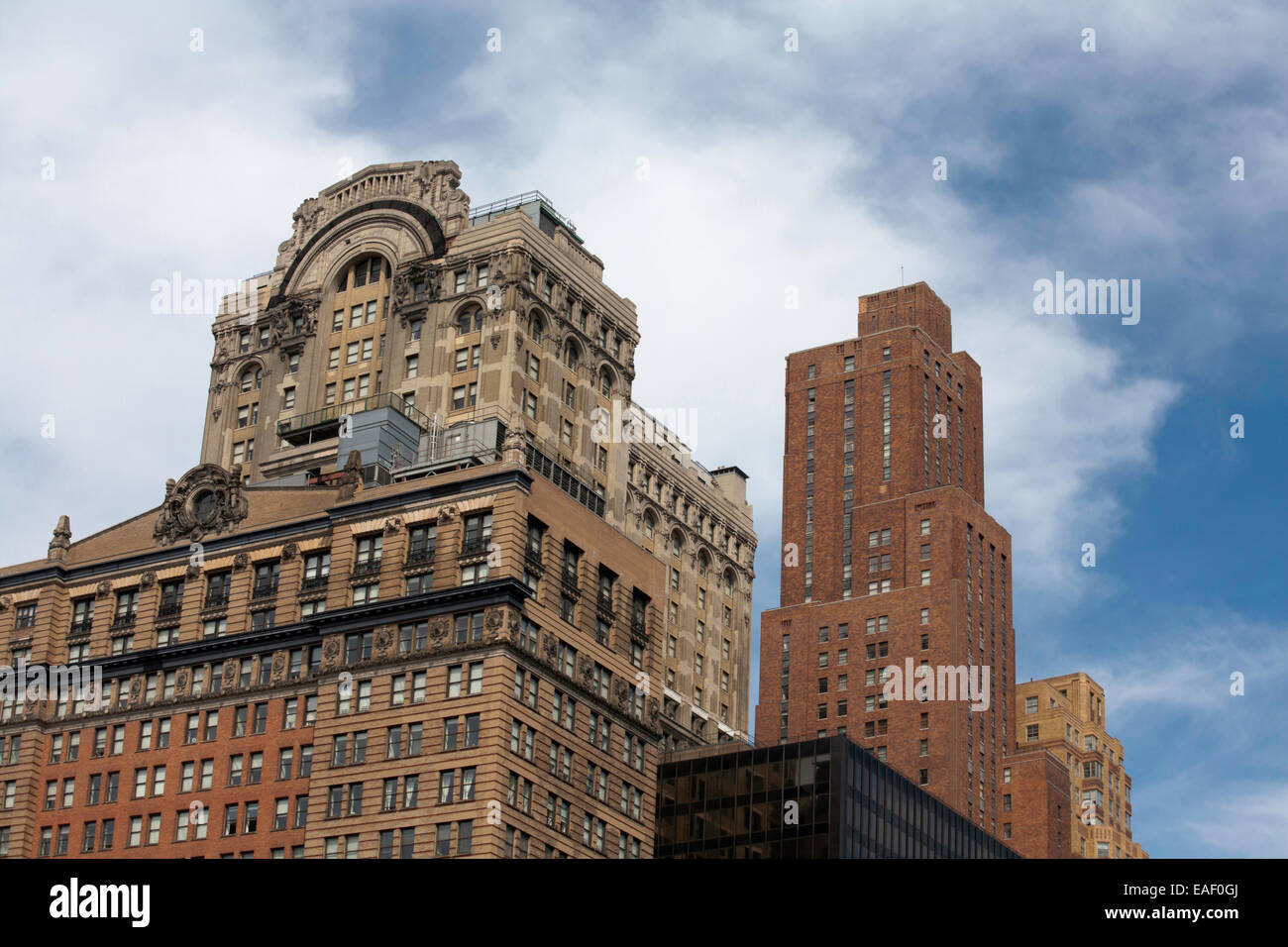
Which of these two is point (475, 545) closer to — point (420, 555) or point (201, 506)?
point (420, 555)

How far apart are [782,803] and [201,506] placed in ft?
131

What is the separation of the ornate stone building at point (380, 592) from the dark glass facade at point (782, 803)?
12.3 metres

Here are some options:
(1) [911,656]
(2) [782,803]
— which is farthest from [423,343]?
(1) [911,656]

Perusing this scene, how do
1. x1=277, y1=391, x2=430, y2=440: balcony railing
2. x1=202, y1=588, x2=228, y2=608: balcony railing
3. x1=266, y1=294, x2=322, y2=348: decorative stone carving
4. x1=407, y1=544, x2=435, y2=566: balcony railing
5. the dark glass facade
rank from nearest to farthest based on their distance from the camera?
1. x1=407, y1=544, x2=435, y2=566: balcony railing
2. x1=202, y1=588, x2=228, y2=608: balcony railing
3. the dark glass facade
4. x1=277, y1=391, x2=430, y2=440: balcony railing
5. x1=266, y1=294, x2=322, y2=348: decorative stone carving

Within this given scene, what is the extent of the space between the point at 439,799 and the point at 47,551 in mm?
37783

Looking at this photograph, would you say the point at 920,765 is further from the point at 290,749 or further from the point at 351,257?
the point at 290,749

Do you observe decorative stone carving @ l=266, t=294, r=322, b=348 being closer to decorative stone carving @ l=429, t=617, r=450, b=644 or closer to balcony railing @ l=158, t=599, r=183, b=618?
balcony railing @ l=158, t=599, r=183, b=618

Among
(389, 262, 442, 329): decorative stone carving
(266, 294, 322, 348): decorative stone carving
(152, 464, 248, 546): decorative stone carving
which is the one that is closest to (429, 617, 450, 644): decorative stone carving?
(152, 464, 248, 546): decorative stone carving

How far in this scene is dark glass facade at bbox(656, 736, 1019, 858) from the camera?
11788 centimetres

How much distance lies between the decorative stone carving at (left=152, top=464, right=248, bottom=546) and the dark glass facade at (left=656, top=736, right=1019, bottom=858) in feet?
108
